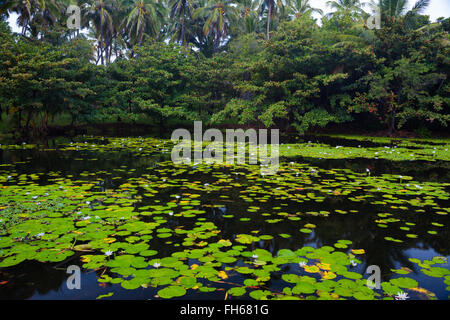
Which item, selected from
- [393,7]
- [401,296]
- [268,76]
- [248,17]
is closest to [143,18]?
[248,17]

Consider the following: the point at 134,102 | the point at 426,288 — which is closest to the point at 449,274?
the point at 426,288

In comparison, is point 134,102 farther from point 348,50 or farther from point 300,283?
point 300,283

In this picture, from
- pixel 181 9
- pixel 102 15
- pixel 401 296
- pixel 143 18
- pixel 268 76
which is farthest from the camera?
pixel 181 9

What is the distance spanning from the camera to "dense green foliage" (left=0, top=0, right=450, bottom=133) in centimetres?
1539

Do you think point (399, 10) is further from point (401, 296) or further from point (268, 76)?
point (401, 296)

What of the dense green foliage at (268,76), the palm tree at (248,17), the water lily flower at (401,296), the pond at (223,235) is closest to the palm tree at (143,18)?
the dense green foliage at (268,76)

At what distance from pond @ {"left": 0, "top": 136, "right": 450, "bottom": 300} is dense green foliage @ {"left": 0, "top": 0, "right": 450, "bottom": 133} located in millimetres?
10433

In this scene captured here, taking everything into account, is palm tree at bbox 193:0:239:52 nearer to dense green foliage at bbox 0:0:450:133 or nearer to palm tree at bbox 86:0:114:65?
dense green foliage at bbox 0:0:450:133

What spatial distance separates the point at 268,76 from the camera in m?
19.5

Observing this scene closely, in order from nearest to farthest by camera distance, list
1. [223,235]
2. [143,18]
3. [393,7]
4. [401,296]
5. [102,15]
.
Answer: [401,296]
[223,235]
[393,7]
[102,15]
[143,18]

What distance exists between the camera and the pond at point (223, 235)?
236 cm

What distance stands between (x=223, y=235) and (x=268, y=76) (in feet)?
57.8

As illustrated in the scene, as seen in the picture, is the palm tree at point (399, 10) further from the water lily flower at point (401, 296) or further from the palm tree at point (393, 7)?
the water lily flower at point (401, 296)
